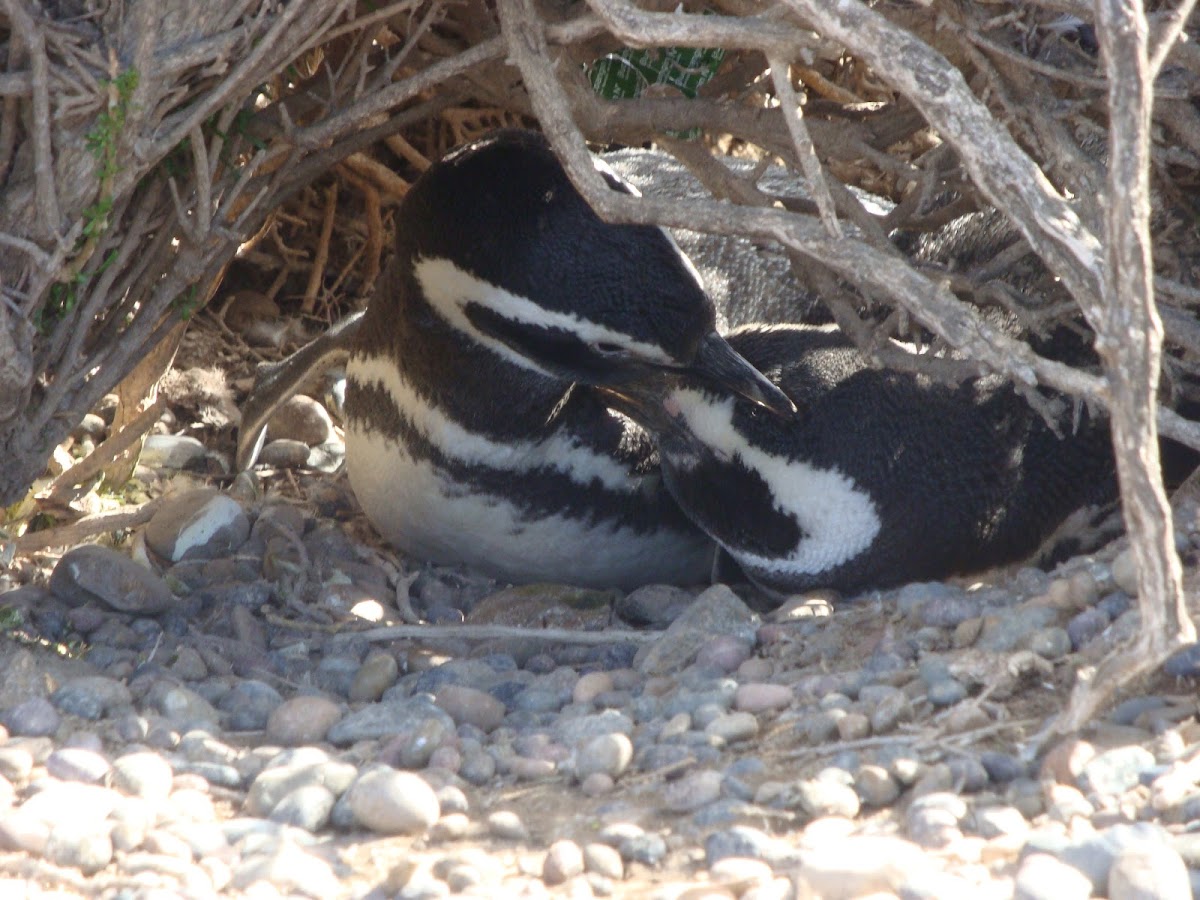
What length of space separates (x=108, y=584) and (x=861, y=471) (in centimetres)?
110

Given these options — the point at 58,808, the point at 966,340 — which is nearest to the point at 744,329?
the point at 966,340

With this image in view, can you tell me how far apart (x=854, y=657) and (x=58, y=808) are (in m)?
0.90

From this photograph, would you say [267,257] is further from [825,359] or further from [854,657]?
[854,657]

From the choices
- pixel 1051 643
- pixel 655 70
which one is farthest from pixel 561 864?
pixel 655 70

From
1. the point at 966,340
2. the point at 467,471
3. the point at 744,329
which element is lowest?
the point at 467,471

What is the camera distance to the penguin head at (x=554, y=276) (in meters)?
1.98

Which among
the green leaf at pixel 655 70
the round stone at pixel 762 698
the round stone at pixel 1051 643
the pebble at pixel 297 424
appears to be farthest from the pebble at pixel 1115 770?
the pebble at pixel 297 424

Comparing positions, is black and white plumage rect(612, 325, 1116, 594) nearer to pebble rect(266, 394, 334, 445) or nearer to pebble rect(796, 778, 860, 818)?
pebble rect(796, 778, 860, 818)

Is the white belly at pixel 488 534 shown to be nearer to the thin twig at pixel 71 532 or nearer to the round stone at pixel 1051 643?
the thin twig at pixel 71 532

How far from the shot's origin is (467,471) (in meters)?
2.31

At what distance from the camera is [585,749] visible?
1407mm

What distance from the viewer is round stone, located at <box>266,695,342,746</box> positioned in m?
1.55

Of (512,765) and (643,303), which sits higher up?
(643,303)

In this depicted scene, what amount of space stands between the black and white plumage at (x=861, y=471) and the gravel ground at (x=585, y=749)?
9 cm
